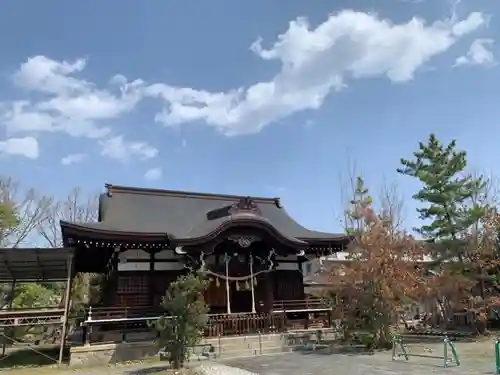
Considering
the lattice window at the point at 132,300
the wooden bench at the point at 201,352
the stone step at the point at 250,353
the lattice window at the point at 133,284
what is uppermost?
the lattice window at the point at 133,284

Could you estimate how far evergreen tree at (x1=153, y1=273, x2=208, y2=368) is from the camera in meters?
10.3

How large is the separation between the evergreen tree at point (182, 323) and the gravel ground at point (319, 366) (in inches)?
24.3

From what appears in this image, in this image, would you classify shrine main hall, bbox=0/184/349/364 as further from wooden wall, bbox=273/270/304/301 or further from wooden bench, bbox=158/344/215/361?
wooden bench, bbox=158/344/215/361

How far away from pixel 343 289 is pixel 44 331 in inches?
682

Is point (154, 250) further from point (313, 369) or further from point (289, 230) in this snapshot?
point (313, 369)

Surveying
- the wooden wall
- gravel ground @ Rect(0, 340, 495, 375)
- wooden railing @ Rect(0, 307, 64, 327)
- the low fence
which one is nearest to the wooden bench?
the low fence

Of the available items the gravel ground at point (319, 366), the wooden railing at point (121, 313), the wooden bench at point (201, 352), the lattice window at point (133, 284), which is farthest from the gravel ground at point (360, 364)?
the lattice window at point (133, 284)

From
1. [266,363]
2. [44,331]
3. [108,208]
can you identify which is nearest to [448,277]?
[266,363]

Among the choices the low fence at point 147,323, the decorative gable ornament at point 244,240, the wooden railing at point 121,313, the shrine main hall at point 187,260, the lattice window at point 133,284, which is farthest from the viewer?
the decorative gable ornament at point 244,240

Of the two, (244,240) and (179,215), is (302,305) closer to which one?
(244,240)

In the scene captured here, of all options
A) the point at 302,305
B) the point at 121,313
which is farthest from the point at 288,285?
the point at 121,313

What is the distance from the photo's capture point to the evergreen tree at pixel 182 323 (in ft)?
33.8

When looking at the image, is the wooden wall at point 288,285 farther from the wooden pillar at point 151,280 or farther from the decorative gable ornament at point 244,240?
the wooden pillar at point 151,280

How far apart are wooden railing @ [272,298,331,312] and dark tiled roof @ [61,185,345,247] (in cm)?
255
